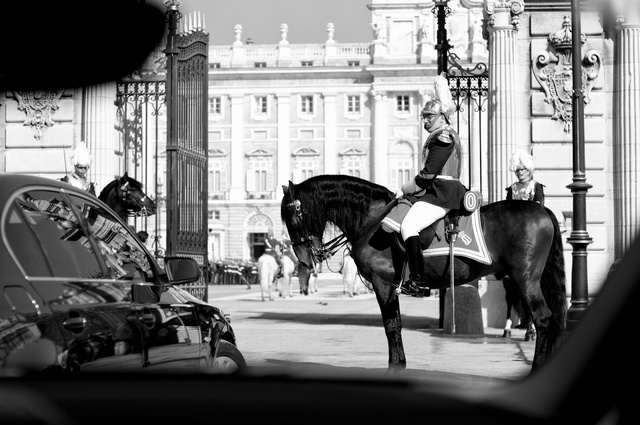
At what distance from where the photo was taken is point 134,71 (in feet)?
4.93

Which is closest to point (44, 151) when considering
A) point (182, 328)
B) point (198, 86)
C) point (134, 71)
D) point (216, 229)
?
point (198, 86)

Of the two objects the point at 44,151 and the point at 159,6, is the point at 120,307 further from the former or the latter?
the point at 44,151

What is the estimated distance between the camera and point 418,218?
26.7 ft

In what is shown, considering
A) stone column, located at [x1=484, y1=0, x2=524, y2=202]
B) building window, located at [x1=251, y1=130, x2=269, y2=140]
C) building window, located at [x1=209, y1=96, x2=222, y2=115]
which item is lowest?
stone column, located at [x1=484, y1=0, x2=524, y2=202]

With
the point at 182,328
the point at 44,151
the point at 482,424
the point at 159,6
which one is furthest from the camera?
the point at 44,151

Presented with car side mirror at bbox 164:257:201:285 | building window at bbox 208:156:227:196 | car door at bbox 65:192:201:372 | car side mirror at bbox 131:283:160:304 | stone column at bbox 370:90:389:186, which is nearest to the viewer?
car door at bbox 65:192:201:372

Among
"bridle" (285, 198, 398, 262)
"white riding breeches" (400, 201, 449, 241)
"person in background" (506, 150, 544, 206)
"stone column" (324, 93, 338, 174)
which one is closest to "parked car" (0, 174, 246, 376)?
"white riding breeches" (400, 201, 449, 241)

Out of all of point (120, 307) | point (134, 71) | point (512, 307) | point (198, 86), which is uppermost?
point (198, 86)

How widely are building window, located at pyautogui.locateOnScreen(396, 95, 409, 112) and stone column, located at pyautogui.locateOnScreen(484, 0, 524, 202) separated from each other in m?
66.4

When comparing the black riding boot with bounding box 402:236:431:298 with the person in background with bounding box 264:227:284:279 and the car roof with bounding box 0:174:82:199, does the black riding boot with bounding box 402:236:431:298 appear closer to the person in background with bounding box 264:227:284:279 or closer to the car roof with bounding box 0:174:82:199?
the car roof with bounding box 0:174:82:199

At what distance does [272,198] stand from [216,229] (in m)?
4.98

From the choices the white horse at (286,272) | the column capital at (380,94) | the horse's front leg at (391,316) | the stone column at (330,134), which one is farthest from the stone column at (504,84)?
the column capital at (380,94)

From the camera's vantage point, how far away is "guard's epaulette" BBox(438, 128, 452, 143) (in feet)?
25.8

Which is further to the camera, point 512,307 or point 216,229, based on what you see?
point 216,229
